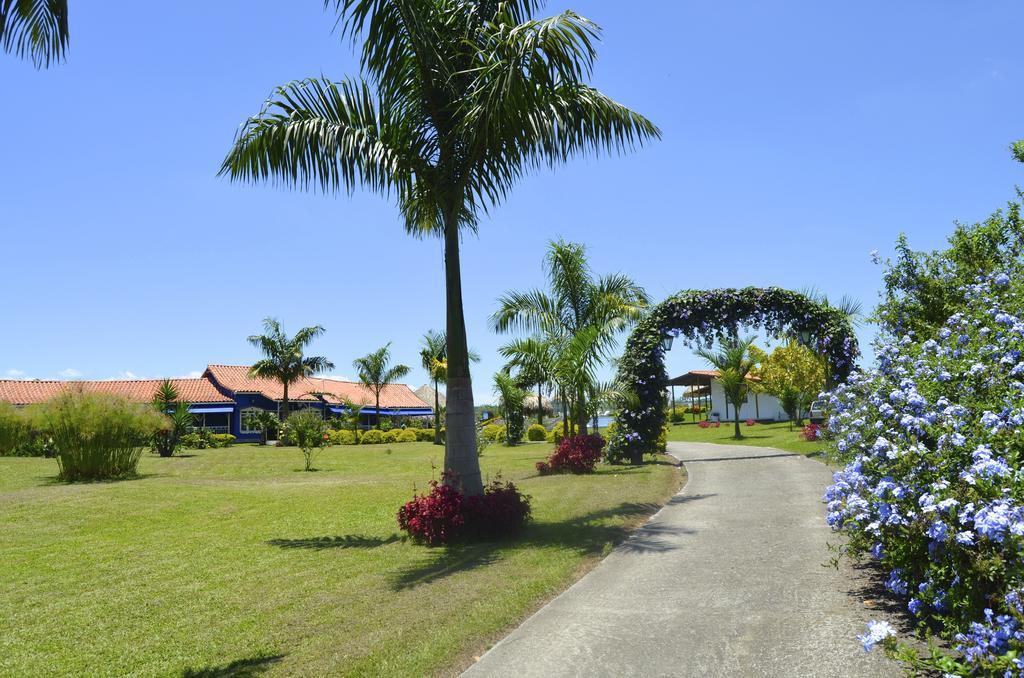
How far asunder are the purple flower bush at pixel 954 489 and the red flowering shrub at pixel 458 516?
4260 millimetres

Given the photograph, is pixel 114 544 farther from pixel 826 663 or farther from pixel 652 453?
pixel 652 453

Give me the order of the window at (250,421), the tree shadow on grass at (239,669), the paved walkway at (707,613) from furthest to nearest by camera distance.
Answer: the window at (250,421) < the tree shadow on grass at (239,669) < the paved walkway at (707,613)

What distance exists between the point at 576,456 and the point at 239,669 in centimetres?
1222

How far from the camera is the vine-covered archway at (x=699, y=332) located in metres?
18.2

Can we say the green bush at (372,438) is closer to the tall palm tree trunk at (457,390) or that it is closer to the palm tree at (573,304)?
the palm tree at (573,304)

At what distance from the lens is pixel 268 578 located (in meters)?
7.31

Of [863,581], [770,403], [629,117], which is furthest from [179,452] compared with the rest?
[770,403]

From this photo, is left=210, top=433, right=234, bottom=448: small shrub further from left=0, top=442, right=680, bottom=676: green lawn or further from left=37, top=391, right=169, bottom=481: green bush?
left=0, top=442, right=680, bottom=676: green lawn

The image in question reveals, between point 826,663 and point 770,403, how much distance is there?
4892 cm

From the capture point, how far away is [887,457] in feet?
14.6

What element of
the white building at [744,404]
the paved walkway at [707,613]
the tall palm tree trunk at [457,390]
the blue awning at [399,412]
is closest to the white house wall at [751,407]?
the white building at [744,404]

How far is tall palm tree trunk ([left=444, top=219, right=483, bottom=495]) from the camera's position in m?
9.23

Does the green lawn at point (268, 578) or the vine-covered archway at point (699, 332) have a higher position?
the vine-covered archway at point (699, 332)

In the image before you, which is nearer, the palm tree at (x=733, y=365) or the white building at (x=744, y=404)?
the palm tree at (x=733, y=365)
